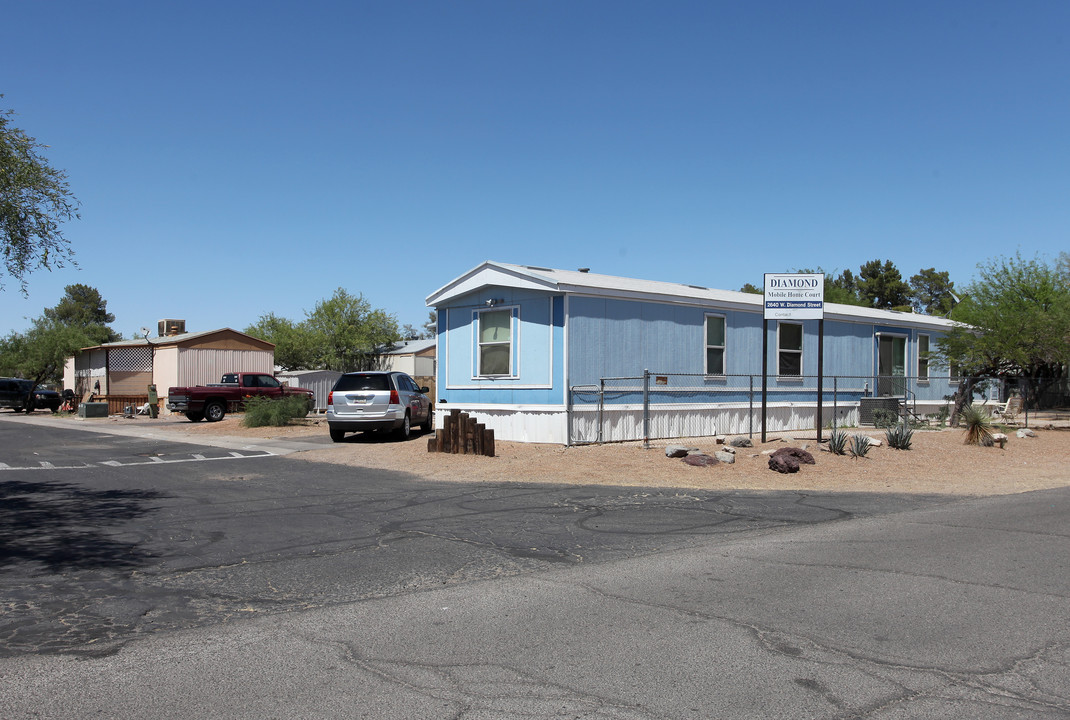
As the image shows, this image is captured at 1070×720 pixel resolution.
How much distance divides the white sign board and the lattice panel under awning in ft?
95.1

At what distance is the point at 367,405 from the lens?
61.5 ft

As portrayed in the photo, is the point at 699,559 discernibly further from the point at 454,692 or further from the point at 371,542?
the point at 454,692

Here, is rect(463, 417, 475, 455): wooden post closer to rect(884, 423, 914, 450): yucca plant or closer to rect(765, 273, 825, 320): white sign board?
rect(765, 273, 825, 320): white sign board

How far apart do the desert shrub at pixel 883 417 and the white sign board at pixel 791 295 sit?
19.3ft

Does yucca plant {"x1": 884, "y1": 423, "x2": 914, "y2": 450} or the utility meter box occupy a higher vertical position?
yucca plant {"x1": 884, "y1": 423, "x2": 914, "y2": 450}

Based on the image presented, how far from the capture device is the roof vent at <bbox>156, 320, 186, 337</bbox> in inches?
1767

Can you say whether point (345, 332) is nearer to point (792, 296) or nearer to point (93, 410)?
point (93, 410)

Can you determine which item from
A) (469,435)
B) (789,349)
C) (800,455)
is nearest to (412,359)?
(789,349)

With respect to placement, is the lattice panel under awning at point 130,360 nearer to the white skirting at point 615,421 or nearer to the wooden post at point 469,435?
the white skirting at point 615,421

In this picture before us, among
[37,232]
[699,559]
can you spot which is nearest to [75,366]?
[37,232]

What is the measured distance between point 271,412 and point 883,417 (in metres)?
16.9

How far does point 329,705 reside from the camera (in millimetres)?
4203

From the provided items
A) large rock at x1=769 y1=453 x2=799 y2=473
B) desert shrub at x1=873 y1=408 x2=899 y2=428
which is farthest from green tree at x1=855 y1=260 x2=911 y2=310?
large rock at x1=769 y1=453 x2=799 y2=473

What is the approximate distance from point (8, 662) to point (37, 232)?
28.6 ft
